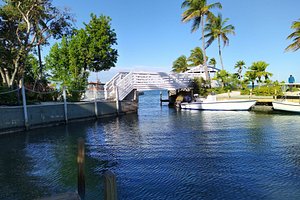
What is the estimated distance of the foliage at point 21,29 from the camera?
2341cm

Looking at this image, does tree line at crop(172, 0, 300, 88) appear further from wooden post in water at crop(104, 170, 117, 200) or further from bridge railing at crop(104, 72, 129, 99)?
wooden post in water at crop(104, 170, 117, 200)

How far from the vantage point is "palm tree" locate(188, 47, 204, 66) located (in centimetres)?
6366

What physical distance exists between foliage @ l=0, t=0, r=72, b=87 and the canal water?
1117cm

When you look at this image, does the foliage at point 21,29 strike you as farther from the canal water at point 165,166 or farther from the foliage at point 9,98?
the canal water at point 165,166

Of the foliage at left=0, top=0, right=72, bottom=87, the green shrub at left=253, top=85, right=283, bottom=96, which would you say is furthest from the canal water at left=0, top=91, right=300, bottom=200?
the green shrub at left=253, top=85, right=283, bottom=96

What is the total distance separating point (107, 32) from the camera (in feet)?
103

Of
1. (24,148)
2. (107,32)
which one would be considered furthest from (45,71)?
(24,148)

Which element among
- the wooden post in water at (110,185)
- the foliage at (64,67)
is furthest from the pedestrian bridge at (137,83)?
the wooden post in water at (110,185)

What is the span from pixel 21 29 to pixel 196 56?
45.5 metres

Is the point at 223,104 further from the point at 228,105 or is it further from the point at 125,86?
the point at 125,86

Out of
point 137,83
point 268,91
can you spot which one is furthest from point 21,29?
point 268,91

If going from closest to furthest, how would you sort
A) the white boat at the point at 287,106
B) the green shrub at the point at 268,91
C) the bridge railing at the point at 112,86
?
the white boat at the point at 287,106
the bridge railing at the point at 112,86
the green shrub at the point at 268,91

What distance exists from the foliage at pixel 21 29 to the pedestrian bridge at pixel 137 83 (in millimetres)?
7269

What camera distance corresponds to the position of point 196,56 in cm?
6469
